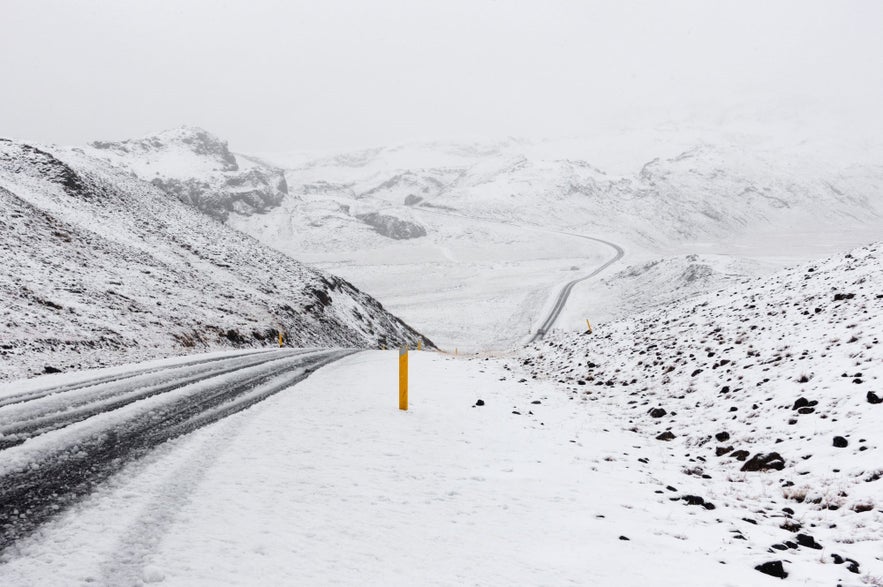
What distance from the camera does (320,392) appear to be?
9375mm

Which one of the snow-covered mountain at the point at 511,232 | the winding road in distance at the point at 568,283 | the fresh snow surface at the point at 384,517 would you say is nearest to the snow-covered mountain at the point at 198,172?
the snow-covered mountain at the point at 511,232

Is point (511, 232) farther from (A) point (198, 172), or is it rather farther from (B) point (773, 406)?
(B) point (773, 406)

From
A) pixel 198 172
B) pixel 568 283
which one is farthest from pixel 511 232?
pixel 198 172

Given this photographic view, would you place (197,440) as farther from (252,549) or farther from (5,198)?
(5,198)

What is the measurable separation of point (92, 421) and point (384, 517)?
14.6ft

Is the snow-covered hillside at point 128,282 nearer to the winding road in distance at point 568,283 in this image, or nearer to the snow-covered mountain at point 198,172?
the winding road in distance at point 568,283

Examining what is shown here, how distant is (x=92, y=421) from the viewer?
6.19 m

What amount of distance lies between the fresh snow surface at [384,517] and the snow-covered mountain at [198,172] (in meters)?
137

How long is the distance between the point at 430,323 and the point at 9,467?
54820 mm

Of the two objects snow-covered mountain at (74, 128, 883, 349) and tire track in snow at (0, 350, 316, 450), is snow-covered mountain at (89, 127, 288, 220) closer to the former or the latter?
snow-covered mountain at (74, 128, 883, 349)

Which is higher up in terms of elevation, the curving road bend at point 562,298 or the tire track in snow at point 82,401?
the curving road bend at point 562,298

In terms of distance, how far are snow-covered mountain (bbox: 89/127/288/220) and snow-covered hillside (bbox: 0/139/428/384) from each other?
321 ft

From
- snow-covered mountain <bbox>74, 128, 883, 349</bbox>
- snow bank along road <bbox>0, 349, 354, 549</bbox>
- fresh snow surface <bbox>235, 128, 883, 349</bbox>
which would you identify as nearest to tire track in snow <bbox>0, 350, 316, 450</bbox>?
snow bank along road <bbox>0, 349, 354, 549</bbox>

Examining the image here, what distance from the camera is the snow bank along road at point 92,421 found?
12.9 ft
